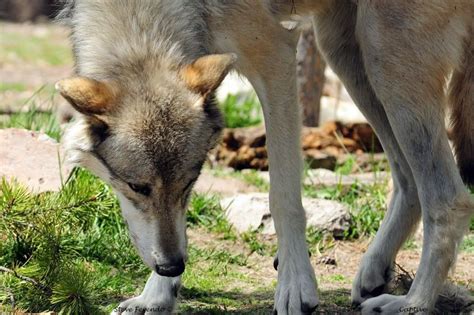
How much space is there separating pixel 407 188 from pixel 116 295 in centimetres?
174

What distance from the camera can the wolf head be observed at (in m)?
4.05

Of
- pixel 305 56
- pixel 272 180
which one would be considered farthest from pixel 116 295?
pixel 305 56

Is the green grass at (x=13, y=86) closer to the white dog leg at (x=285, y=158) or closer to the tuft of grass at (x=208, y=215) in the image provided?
the tuft of grass at (x=208, y=215)

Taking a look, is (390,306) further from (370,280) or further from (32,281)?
(32,281)

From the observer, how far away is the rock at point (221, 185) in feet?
22.2

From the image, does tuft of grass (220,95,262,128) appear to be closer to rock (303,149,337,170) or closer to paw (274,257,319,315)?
rock (303,149,337,170)

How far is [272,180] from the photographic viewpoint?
4.82 meters

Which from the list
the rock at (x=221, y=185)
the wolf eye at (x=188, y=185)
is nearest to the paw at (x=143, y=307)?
the wolf eye at (x=188, y=185)

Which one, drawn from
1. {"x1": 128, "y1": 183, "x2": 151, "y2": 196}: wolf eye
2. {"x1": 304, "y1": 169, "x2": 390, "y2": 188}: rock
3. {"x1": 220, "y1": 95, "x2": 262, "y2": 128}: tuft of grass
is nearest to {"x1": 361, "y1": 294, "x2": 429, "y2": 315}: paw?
{"x1": 128, "y1": 183, "x2": 151, "y2": 196}: wolf eye

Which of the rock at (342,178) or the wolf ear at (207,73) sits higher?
the wolf ear at (207,73)

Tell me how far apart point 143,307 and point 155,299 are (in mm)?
74

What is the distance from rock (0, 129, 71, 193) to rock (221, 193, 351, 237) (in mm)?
1212

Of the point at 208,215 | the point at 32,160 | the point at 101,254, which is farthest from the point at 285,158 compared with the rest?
the point at 32,160

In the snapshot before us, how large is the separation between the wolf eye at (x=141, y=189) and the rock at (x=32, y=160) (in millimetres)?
1405
